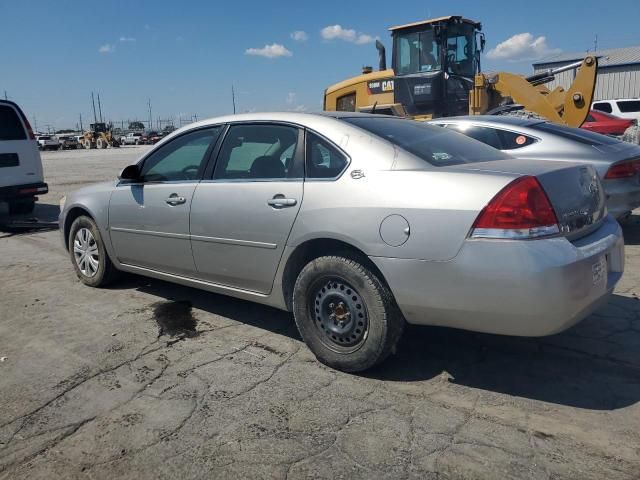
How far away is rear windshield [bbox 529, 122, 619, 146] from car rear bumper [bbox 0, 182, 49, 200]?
8300mm

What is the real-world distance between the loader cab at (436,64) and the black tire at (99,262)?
8.13m

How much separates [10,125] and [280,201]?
8066 mm

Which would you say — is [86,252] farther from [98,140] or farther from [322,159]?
[98,140]

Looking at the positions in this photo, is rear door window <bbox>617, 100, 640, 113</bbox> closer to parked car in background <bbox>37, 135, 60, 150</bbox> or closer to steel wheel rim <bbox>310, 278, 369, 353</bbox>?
steel wheel rim <bbox>310, 278, 369, 353</bbox>

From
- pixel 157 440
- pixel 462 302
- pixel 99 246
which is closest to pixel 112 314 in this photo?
pixel 99 246

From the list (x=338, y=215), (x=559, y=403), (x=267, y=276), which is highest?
(x=338, y=215)

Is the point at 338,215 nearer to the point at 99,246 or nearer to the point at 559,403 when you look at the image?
the point at 559,403

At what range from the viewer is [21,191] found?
376 inches

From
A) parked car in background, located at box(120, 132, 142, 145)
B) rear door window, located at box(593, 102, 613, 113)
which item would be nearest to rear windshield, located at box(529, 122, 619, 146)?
rear door window, located at box(593, 102, 613, 113)

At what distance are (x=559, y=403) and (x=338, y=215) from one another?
1.61 metres

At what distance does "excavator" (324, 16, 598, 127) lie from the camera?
10945 millimetres

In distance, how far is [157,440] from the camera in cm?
274

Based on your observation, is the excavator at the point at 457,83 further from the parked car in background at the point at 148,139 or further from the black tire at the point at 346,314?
the parked car in background at the point at 148,139

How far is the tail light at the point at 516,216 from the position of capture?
8.99ft
